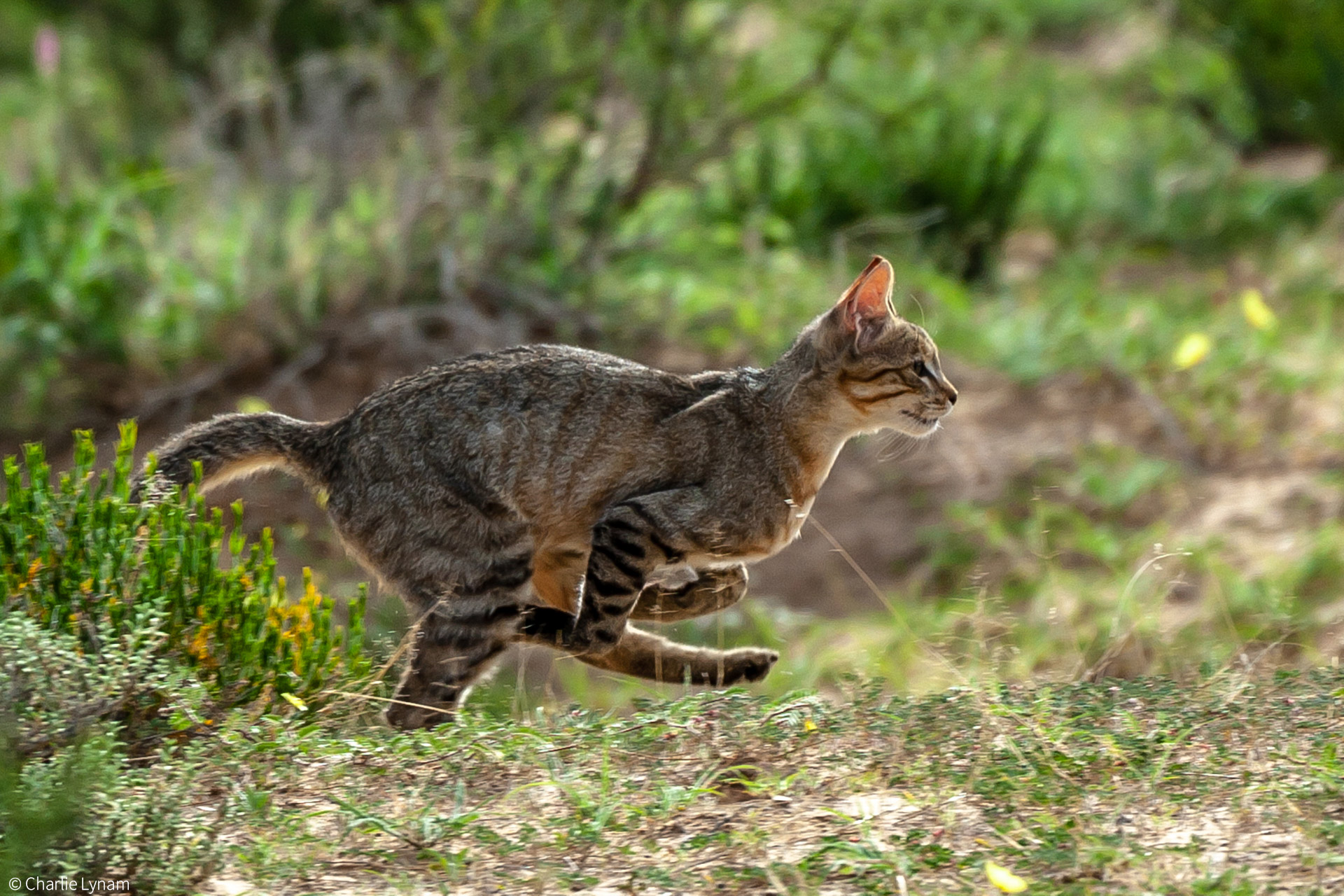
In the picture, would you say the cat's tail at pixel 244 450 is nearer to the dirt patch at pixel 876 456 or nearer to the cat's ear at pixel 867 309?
the cat's ear at pixel 867 309

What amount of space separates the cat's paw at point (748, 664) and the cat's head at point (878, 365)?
35.2 inches

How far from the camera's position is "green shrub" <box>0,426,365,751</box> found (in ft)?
12.9

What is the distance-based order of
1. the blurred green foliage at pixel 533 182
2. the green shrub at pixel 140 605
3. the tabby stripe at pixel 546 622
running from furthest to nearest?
the blurred green foliage at pixel 533 182 → the tabby stripe at pixel 546 622 → the green shrub at pixel 140 605

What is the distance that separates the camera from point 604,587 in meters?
5.00

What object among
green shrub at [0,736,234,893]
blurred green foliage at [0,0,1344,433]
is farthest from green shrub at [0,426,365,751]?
blurred green foliage at [0,0,1344,433]

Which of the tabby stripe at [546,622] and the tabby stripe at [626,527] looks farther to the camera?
the tabby stripe at [546,622]

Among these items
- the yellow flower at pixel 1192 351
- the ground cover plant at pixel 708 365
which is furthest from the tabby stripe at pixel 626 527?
the yellow flower at pixel 1192 351

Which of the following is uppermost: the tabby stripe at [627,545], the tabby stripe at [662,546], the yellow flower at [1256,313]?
the yellow flower at [1256,313]

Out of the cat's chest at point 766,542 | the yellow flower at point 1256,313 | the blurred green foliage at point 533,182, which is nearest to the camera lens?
the cat's chest at point 766,542

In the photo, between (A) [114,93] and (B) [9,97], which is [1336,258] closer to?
(A) [114,93]

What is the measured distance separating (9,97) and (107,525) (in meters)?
13.1

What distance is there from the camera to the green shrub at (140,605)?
12.9ft

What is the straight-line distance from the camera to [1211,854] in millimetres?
3416

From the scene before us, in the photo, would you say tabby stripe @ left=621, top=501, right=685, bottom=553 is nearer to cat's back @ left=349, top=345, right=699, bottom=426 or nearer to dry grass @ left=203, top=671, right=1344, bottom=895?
cat's back @ left=349, top=345, right=699, bottom=426
